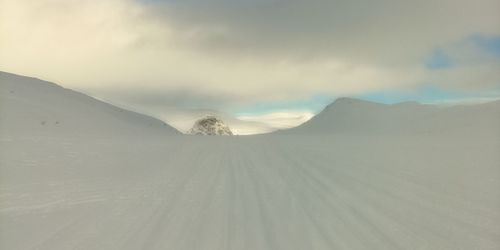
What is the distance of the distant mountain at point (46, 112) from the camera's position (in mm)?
11316

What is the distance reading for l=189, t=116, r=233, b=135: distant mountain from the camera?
3247 centimetres

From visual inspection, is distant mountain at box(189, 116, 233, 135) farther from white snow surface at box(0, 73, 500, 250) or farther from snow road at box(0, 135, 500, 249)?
snow road at box(0, 135, 500, 249)

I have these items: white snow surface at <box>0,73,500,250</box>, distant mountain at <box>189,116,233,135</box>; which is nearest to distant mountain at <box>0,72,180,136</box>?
white snow surface at <box>0,73,500,250</box>

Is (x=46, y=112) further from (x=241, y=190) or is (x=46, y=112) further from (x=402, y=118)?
(x=402, y=118)

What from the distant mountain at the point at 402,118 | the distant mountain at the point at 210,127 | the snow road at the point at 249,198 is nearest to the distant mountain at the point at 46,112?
the snow road at the point at 249,198

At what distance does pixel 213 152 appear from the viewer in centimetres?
1212

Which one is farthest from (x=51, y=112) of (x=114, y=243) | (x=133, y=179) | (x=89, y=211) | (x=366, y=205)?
(x=366, y=205)

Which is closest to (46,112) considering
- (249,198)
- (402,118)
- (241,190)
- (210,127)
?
(241,190)

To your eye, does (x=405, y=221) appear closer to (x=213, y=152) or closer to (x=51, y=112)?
(x=213, y=152)

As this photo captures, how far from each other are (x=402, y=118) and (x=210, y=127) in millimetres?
16749

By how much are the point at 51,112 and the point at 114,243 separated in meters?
9.30

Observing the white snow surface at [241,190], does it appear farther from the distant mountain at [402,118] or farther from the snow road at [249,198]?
the distant mountain at [402,118]

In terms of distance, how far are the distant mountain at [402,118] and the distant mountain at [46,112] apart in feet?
31.3

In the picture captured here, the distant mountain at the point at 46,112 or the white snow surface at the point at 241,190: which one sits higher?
the distant mountain at the point at 46,112
